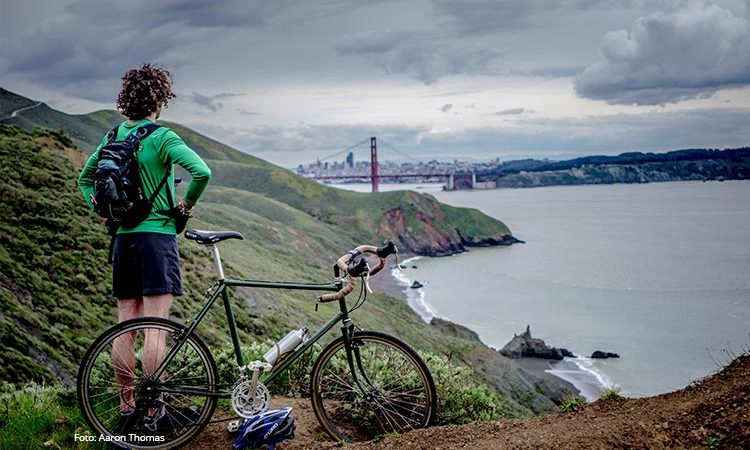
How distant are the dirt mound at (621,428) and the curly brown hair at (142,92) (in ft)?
8.92

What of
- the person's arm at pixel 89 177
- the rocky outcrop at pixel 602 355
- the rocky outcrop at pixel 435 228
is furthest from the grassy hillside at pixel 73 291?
the rocky outcrop at pixel 435 228

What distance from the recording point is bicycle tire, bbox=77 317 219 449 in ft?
16.6

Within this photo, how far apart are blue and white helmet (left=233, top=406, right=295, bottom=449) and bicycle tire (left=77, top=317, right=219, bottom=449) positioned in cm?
40

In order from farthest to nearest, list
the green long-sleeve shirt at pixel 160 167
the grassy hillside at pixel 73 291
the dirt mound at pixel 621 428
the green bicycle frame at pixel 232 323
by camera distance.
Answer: the grassy hillside at pixel 73 291, the green bicycle frame at pixel 232 323, the green long-sleeve shirt at pixel 160 167, the dirt mound at pixel 621 428

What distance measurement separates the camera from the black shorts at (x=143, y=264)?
497 cm

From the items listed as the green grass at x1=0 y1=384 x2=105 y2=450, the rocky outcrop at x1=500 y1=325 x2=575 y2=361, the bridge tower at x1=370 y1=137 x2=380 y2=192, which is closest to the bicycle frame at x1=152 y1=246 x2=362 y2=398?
the green grass at x1=0 y1=384 x2=105 y2=450

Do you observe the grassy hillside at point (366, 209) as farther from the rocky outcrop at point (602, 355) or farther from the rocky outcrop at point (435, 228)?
the rocky outcrop at point (602, 355)

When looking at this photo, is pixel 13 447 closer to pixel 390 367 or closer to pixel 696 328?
pixel 390 367

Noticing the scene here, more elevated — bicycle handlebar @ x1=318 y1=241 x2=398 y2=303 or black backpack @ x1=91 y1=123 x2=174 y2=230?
black backpack @ x1=91 y1=123 x2=174 y2=230

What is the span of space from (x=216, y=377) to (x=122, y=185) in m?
1.70

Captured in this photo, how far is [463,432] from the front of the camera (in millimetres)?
5141

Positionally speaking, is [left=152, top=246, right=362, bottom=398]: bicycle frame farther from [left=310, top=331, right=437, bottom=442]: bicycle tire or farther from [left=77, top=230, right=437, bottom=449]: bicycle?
[left=310, top=331, right=437, bottom=442]: bicycle tire

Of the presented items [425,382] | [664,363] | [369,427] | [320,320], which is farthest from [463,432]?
[664,363]

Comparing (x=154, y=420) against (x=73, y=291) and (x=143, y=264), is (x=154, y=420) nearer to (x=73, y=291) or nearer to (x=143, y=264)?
(x=143, y=264)
